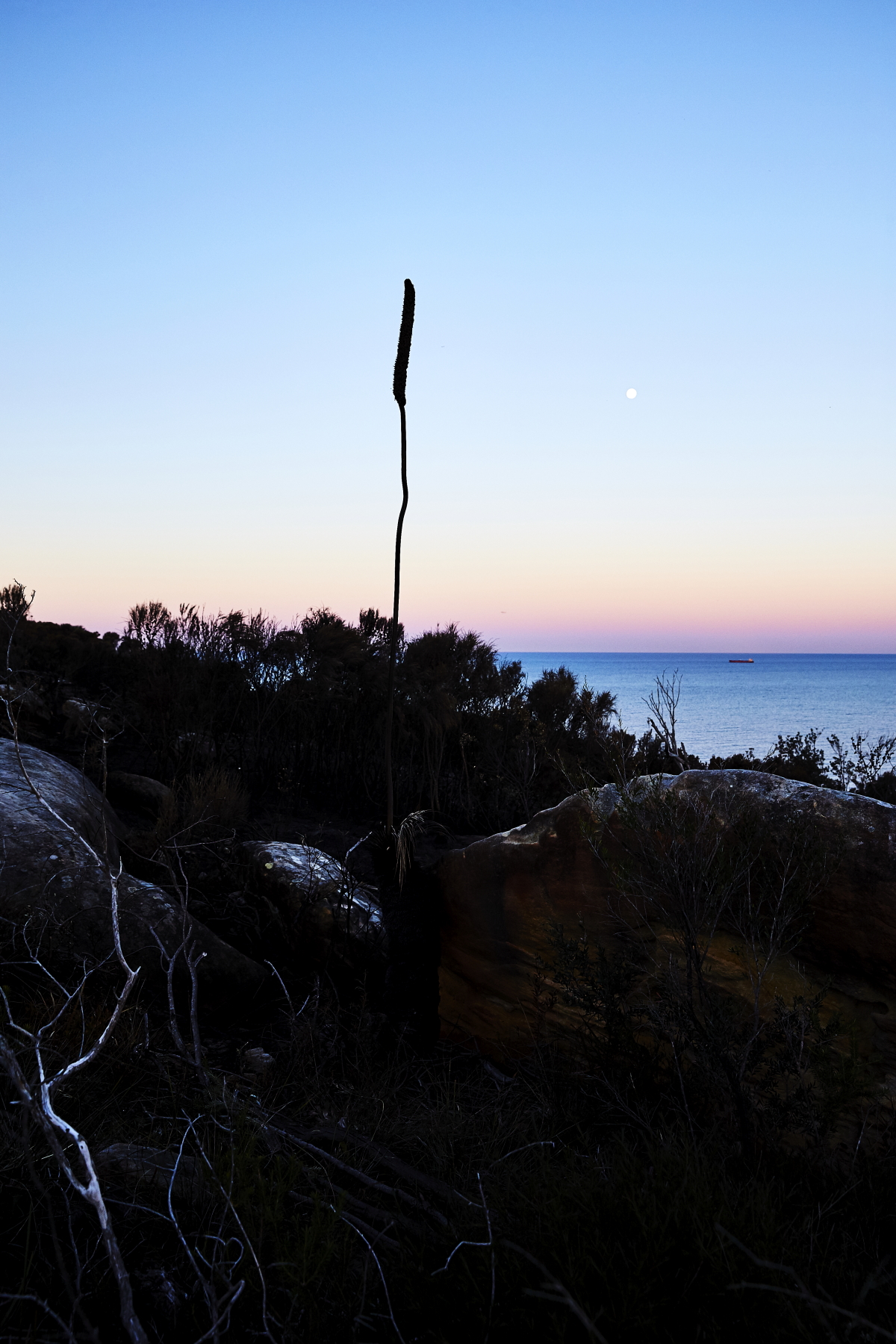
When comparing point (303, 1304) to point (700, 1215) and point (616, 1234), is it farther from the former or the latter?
point (700, 1215)

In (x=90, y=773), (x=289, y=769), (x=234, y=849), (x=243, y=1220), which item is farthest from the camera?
(x=289, y=769)

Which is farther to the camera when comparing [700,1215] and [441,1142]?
[441,1142]

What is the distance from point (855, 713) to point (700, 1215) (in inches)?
1913

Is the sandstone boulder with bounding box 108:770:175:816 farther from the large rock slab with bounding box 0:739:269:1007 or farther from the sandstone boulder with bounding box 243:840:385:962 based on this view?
the large rock slab with bounding box 0:739:269:1007

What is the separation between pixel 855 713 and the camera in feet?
147

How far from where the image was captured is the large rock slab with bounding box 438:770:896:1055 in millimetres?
3826

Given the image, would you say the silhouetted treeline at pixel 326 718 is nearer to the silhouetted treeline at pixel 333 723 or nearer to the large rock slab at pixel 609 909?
the silhouetted treeline at pixel 333 723

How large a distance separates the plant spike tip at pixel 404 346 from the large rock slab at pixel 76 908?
4890mm

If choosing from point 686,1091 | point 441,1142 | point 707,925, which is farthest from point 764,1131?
point 441,1142

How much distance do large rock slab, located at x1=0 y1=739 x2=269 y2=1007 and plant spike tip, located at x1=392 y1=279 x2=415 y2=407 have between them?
16.0 feet

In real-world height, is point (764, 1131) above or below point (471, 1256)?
below

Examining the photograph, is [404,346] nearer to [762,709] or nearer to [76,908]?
[76,908]

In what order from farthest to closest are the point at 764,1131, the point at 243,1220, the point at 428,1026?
the point at 428,1026, the point at 764,1131, the point at 243,1220

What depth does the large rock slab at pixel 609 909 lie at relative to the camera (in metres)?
3.83
